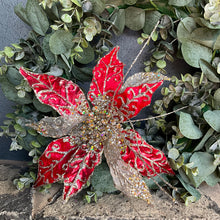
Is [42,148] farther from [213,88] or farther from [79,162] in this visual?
[213,88]

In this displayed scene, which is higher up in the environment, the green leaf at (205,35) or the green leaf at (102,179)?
the green leaf at (205,35)

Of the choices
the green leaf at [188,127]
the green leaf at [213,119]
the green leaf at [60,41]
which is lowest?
the green leaf at [188,127]

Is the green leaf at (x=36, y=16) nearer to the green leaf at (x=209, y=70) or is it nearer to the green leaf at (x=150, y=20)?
the green leaf at (x=150, y=20)

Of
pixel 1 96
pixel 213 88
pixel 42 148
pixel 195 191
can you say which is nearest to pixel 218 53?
pixel 213 88

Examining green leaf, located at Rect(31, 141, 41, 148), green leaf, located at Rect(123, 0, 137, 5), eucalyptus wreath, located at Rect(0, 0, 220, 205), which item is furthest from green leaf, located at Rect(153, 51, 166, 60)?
green leaf, located at Rect(31, 141, 41, 148)

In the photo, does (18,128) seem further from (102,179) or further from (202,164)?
(202,164)

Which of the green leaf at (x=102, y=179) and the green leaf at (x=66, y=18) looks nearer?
the green leaf at (x=66, y=18)

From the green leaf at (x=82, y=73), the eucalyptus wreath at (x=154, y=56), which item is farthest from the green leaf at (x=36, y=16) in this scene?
the green leaf at (x=82, y=73)
